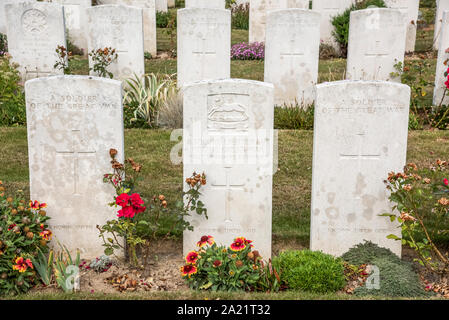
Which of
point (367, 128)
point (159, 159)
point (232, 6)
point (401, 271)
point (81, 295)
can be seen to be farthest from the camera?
point (232, 6)

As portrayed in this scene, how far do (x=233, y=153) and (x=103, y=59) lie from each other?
5.35m

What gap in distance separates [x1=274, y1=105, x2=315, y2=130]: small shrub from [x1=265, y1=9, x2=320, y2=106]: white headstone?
13.6 inches

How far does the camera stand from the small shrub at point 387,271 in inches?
180

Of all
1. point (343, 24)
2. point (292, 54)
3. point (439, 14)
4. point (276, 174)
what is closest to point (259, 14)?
point (343, 24)

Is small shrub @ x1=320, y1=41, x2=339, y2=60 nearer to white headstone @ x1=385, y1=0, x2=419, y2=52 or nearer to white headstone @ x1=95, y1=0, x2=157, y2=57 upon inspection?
white headstone @ x1=385, y1=0, x2=419, y2=52

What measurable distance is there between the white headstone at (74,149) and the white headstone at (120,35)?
5.01 metres

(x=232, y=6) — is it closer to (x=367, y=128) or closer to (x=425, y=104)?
(x=425, y=104)

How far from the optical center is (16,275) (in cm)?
457

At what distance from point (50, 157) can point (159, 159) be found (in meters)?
2.54

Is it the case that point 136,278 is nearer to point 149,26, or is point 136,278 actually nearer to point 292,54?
point 292,54

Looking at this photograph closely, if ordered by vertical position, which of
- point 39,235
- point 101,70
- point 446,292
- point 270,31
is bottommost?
point 446,292

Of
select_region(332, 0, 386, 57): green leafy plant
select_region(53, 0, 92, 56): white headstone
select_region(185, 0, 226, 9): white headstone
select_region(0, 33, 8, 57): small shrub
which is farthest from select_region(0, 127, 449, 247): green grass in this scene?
select_region(53, 0, 92, 56): white headstone

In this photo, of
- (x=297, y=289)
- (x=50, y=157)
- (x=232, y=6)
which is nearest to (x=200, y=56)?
(x=50, y=157)

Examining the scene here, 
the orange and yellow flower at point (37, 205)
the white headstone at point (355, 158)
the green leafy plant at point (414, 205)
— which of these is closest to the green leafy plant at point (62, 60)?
the orange and yellow flower at point (37, 205)
